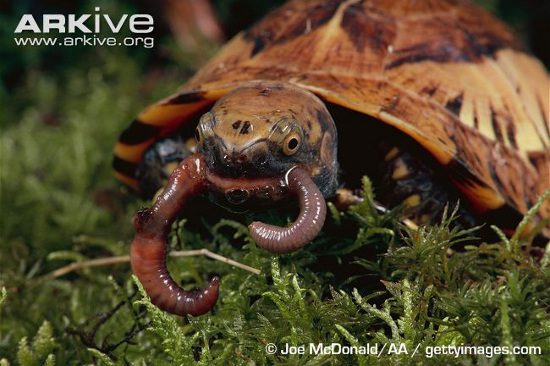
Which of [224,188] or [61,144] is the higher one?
[224,188]

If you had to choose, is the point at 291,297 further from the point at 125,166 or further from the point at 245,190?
the point at 125,166

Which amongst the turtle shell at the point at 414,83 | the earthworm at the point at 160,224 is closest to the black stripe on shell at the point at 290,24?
the turtle shell at the point at 414,83

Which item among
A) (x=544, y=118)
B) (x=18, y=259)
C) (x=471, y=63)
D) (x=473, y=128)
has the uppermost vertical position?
(x=471, y=63)

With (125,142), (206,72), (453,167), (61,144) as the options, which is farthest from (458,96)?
(61,144)

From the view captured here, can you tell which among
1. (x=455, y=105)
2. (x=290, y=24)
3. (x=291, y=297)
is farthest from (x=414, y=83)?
(x=291, y=297)

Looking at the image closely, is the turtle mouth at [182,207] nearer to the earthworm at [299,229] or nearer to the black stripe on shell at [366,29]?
the earthworm at [299,229]

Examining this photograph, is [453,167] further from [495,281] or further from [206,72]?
[206,72]

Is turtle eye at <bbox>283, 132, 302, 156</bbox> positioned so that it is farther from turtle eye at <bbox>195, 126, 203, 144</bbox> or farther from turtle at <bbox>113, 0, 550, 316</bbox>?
turtle eye at <bbox>195, 126, 203, 144</bbox>

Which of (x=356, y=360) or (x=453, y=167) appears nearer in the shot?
(x=356, y=360)
